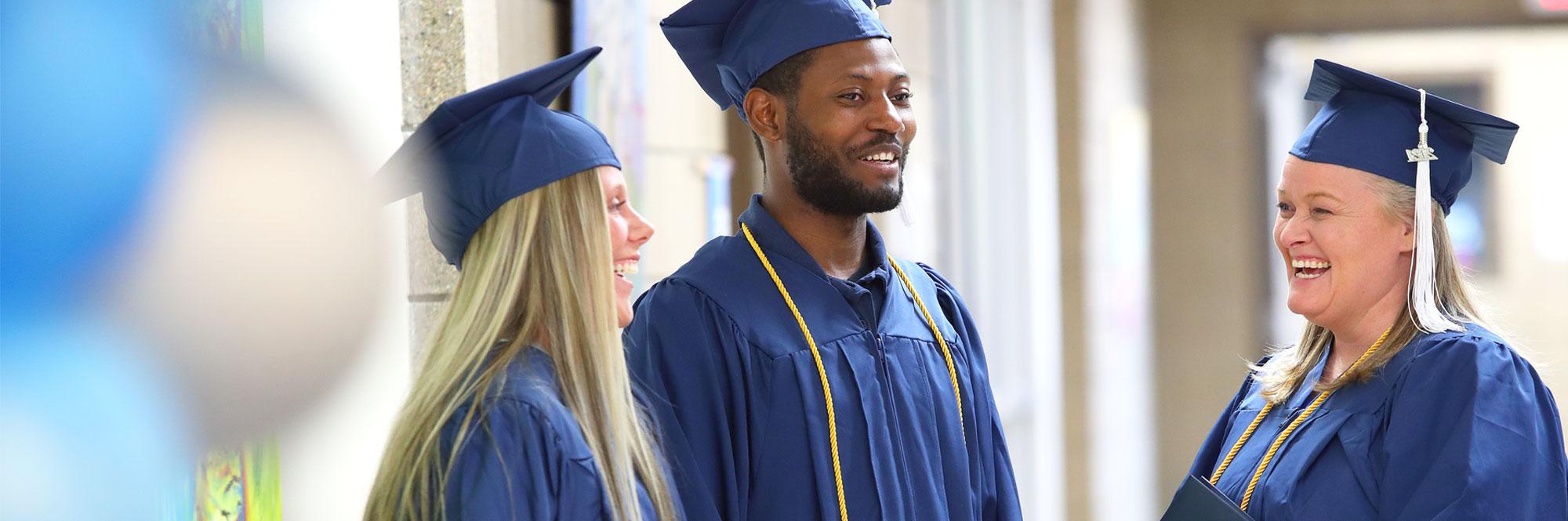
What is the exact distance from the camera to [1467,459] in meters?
1.78

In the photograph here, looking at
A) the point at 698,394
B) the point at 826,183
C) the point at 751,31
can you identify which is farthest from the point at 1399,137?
the point at 698,394

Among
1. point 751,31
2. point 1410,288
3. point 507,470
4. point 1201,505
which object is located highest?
point 751,31

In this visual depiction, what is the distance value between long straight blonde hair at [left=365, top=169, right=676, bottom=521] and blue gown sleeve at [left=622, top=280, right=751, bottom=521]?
5.8 inches

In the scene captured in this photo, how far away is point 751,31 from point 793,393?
504mm

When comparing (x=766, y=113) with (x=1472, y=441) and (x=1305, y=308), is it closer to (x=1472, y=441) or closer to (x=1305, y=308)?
(x=1305, y=308)

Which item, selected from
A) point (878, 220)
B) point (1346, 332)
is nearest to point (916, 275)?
point (1346, 332)

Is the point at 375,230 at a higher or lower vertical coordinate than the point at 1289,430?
higher

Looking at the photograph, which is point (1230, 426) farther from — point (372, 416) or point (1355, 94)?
point (372, 416)

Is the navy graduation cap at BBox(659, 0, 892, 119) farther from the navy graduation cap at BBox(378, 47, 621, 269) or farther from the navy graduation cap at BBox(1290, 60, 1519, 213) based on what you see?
the navy graduation cap at BBox(1290, 60, 1519, 213)

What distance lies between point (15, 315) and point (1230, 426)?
169cm

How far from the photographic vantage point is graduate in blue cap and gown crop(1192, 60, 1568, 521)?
1.81 metres

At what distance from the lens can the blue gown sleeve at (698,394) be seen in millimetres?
1829

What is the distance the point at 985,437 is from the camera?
2096mm

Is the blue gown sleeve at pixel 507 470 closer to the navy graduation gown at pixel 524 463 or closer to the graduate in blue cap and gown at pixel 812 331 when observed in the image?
the navy graduation gown at pixel 524 463
